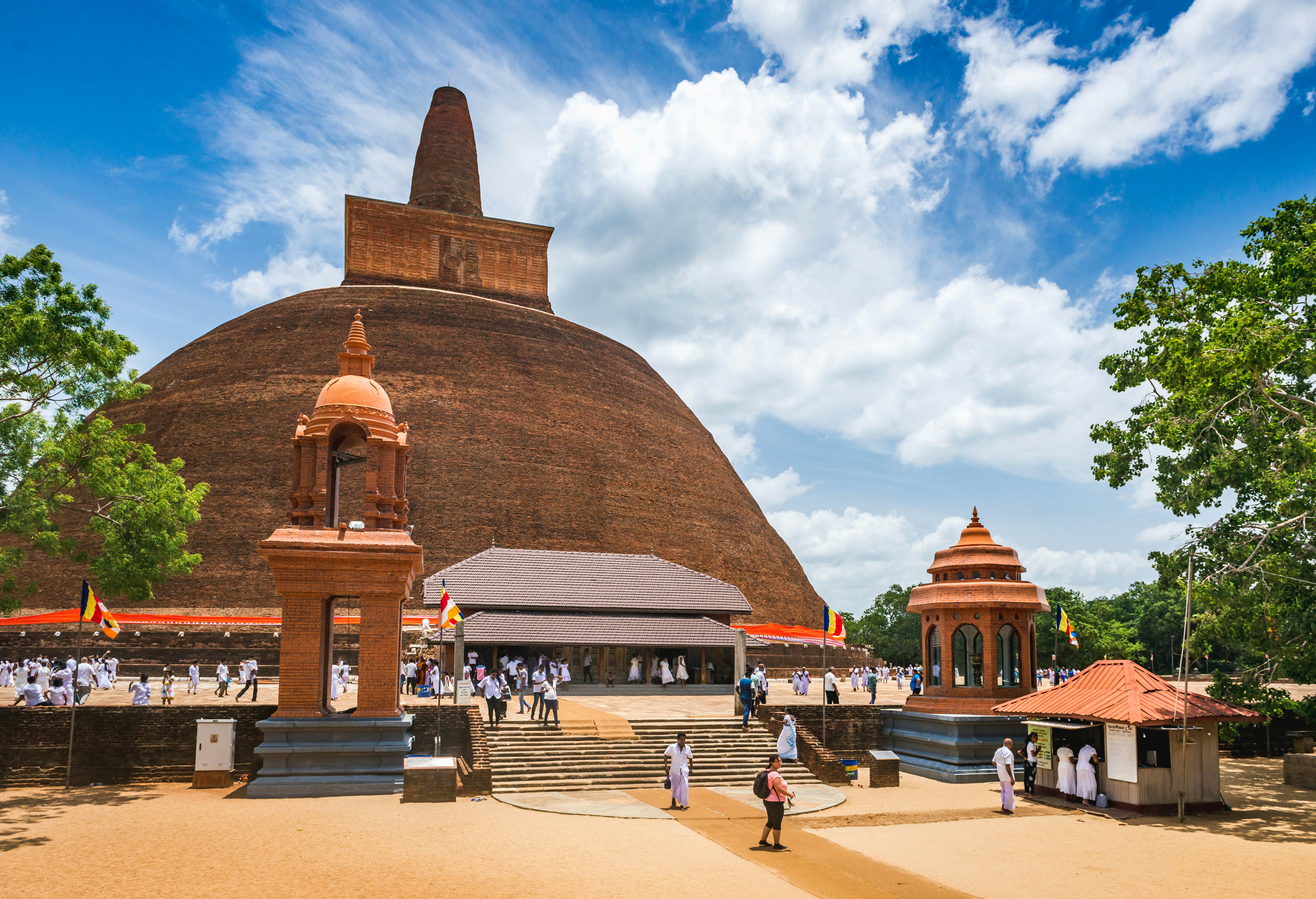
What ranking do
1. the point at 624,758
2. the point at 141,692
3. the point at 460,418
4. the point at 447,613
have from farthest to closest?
the point at 460,418
the point at 447,613
the point at 141,692
the point at 624,758

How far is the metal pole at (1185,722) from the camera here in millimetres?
13414

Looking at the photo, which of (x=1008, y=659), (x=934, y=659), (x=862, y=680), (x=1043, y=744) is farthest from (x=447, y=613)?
(x=862, y=680)

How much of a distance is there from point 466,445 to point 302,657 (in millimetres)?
24842

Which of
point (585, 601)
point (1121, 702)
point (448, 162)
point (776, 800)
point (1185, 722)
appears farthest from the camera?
point (448, 162)

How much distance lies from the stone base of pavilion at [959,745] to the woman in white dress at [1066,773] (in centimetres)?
170

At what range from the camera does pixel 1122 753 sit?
14453mm

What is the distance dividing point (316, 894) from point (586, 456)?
3316 centimetres

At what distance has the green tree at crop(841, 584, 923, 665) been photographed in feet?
209

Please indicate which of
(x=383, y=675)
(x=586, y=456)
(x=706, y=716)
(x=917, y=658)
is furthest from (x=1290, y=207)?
(x=917, y=658)

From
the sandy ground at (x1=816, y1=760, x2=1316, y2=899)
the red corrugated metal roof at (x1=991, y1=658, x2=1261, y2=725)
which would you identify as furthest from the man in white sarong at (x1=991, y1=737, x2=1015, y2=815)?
the red corrugated metal roof at (x1=991, y1=658, x2=1261, y2=725)

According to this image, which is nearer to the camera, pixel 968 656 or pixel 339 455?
pixel 339 455

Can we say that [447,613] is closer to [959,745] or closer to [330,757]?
[330,757]

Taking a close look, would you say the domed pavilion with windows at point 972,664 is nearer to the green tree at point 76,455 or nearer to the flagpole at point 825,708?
the flagpole at point 825,708

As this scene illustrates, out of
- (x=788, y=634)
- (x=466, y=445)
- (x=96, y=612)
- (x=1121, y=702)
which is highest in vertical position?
(x=466, y=445)
